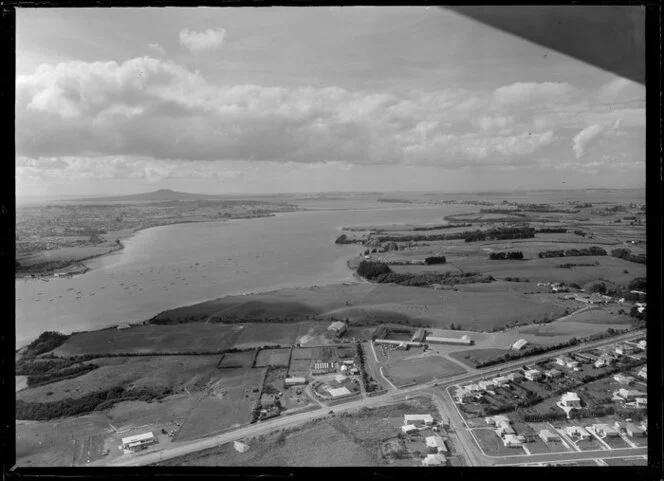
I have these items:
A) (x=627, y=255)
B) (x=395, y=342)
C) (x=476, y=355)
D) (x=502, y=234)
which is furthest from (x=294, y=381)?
(x=627, y=255)

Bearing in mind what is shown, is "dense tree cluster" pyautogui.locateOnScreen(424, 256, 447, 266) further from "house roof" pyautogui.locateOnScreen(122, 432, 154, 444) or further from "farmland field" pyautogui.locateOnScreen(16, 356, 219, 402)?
"house roof" pyautogui.locateOnScreen(122, 432, 154, 444)

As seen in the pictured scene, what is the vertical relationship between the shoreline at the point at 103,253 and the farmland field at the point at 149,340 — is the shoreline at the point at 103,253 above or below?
above

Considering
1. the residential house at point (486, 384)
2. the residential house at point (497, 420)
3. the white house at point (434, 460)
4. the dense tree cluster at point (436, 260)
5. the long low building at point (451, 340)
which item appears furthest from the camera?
the dense tree cluster at point (436, 260)

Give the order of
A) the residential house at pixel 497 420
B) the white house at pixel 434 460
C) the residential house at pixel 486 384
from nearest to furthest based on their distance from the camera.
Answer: the white house at pixel 434 460
the residential house at pixel 497 420
the residential house at pixel 486 384

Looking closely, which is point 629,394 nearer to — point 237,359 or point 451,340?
point 451,340

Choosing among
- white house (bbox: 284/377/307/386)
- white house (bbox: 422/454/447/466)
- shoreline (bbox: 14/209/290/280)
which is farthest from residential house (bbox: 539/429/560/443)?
shoreline (bbox: 14/209/290/280)

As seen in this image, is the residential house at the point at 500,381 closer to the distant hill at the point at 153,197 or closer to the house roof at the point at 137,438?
the house roof at the point at 137,438

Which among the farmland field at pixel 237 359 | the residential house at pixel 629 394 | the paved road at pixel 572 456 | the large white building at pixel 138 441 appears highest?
the farmland field at pixel 237 359

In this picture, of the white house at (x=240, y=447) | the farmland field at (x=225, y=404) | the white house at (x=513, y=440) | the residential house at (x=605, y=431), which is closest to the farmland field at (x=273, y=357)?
the farmland field at (x=225, y=404)
